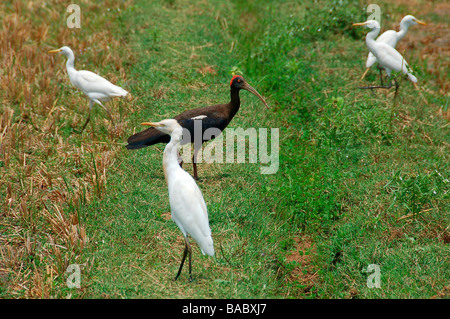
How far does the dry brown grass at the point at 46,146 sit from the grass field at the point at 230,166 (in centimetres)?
2

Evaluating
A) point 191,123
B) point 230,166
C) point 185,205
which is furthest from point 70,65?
point 185,205

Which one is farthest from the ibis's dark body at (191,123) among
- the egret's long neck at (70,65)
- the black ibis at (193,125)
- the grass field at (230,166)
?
the egret's long neck at (70,65)

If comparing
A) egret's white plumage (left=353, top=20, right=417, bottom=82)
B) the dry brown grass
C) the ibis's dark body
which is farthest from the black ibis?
egret's white plumage (left=353, top=20, right=417, bottom=82)

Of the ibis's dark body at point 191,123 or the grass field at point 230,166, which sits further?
the ibis's dark body at point 191,123

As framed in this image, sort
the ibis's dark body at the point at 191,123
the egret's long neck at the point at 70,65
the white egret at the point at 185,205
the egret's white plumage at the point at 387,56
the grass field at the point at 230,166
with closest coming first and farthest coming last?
the white egret at the point at 185,205 → the grass field at the point at 230,166 → the ibis's dark body at the point at 191,123 → the egret's long neck at the point at 70,65 → the egret's white plumage at the point at 387,56

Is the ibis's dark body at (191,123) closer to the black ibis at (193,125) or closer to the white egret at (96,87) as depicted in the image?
the black ibis at (193,125)

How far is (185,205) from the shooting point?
13.5 ft

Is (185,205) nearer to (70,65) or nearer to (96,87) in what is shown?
(96,87)

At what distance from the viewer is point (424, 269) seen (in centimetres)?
471

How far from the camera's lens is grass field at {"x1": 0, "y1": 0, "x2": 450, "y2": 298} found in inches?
182

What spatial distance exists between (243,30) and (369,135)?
166 inches

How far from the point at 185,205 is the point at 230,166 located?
2.32m

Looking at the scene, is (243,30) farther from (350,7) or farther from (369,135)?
(369,135)

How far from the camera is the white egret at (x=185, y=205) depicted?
4.10 m
